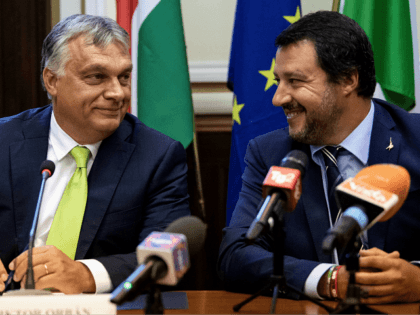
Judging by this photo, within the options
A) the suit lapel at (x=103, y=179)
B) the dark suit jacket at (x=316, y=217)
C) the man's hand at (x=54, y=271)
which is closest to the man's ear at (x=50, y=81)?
the suit lapel at (x=103, y=179)

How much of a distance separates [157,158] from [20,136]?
0.58m

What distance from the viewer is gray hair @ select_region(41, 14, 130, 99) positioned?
1.96 metres

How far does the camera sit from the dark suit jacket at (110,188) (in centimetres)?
191

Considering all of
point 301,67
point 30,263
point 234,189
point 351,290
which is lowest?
point 234,189

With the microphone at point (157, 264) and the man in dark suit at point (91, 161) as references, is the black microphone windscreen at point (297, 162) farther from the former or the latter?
the man in dark suit at point (91, 161)

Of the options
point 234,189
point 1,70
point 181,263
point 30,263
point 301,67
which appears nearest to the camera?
point 181,263

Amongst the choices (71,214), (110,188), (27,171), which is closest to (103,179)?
(110,188)

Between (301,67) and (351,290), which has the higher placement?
(301,67)

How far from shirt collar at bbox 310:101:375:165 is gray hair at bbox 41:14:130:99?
90 centimetres

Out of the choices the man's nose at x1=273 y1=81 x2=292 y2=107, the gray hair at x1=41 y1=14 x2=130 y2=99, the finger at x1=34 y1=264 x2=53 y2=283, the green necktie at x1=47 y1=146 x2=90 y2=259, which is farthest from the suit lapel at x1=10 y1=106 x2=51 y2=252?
the man's nose at x1=273 y1=81 x2=292 y2=107

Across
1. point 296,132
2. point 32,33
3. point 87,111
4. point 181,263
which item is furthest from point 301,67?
point 32,33

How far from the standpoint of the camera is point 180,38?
107 inches

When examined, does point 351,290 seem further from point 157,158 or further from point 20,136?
point 20,136

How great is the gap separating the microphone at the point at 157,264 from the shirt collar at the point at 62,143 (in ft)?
3.75
